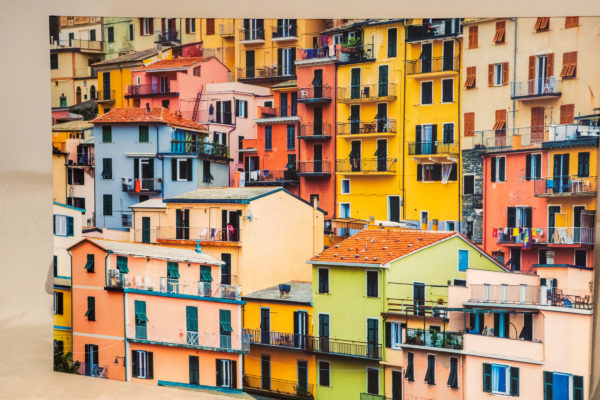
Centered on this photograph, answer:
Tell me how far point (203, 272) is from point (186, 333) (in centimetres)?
61

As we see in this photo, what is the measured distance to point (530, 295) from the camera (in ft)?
24.8

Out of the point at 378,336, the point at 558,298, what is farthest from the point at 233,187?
the point at 558,298

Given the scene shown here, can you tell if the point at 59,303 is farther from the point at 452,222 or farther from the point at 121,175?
the point at 452,222

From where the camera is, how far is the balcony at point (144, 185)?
8.98 m

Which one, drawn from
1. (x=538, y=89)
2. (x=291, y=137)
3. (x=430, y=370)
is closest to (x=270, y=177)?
(x=291, y=137)

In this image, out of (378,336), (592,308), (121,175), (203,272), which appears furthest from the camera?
(121,175)

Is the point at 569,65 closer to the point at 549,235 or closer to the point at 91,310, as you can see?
the point at 549,235

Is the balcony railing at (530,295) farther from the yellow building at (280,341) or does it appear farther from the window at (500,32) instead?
the window at (500,32)

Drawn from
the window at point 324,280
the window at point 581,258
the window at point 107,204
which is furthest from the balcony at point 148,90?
the window at point 581,258

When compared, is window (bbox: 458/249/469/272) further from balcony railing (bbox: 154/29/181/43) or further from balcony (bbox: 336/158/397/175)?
balcony railing (bbox: 154/29/181/43)

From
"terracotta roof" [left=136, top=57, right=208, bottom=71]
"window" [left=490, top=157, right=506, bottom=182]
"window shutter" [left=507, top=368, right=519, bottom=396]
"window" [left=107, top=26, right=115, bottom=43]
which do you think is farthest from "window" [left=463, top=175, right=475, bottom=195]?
"window" [left=107, top=26, right=115, bottom=43]

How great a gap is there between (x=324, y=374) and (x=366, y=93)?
2.51 meters

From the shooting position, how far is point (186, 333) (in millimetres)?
8703

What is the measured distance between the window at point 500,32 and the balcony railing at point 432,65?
1.21 ft
